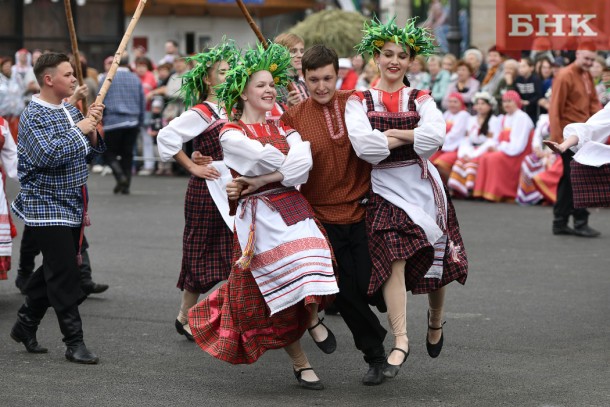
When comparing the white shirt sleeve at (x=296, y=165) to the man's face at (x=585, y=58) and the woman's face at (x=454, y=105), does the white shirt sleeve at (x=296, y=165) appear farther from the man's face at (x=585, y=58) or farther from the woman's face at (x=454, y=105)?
the woman's face at (x=454, y=105)

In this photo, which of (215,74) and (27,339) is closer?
(27,339)

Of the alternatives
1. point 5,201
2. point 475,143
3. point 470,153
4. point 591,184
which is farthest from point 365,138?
point 475,143

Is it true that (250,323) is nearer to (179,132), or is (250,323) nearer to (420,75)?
(179,132)

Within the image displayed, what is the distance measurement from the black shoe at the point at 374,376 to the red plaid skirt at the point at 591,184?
8.01 ft

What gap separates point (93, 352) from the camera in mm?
7004

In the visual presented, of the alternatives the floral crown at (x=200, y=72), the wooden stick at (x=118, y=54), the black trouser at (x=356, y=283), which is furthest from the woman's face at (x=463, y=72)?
the black trouser at (x=356, y=283)

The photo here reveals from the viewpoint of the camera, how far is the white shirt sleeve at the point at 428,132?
19.6ft

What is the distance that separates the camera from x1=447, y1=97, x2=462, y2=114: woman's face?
15852 millimetres

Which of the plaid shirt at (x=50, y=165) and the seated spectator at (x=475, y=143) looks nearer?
the plaid shirt at (x=50, y=165)

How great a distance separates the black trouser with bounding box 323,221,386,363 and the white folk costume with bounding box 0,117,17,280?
8.84ft

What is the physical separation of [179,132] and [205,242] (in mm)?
685

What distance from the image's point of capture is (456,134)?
51.6ft

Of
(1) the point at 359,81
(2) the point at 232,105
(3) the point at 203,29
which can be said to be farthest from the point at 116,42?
(2) the point at 232,105

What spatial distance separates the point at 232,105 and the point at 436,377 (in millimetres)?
1726
